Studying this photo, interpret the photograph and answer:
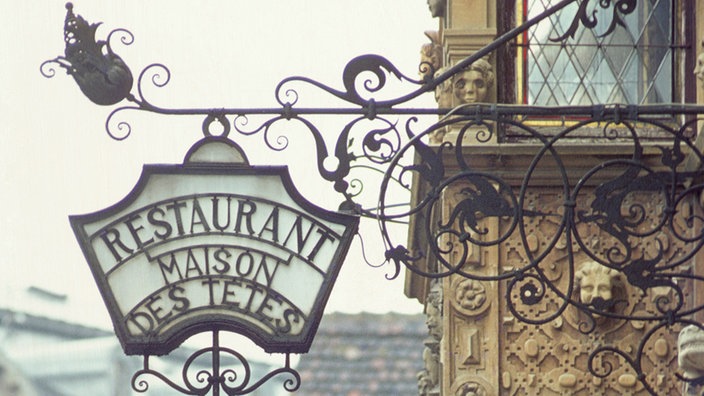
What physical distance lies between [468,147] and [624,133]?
0.94 m

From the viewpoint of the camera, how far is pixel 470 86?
1474 cm

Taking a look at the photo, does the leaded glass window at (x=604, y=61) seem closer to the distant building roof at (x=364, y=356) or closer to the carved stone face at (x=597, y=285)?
the carved stone face at (x=597, y=285)

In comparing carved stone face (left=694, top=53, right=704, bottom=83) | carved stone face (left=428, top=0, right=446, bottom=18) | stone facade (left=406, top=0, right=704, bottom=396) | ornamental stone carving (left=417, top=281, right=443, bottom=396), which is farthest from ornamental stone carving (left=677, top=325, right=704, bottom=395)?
carved stone face (left=428, top=0, right=446, bottom=18)

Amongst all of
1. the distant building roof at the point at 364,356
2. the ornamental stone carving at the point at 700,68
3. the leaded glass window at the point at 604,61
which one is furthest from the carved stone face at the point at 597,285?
the distant building roof at the point at 364,356

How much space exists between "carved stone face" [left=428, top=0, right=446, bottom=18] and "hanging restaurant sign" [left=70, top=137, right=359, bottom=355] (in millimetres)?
6155

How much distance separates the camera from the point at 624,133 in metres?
14.8

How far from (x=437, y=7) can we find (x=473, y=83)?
1409mm

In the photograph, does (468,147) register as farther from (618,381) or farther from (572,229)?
(572,229)

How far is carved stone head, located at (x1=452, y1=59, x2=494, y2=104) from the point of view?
580 inches

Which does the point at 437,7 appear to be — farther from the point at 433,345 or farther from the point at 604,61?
the point at 433,345

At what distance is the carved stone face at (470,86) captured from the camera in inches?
580

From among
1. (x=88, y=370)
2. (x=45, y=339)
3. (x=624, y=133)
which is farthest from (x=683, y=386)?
(x=88, y=370)

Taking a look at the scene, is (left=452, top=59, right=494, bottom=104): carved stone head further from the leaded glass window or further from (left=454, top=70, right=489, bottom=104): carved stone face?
the leaded glass window

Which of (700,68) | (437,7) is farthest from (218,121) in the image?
(437,7)
